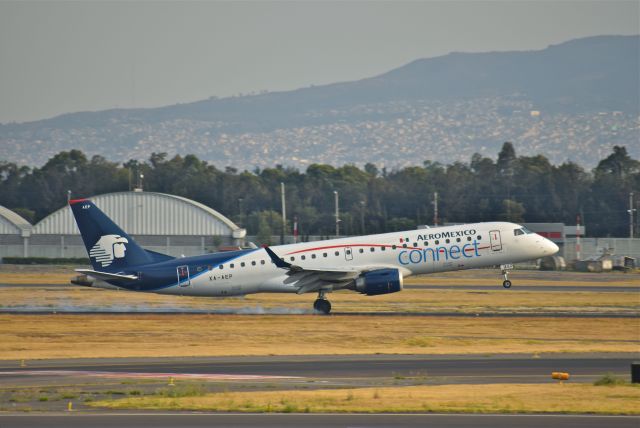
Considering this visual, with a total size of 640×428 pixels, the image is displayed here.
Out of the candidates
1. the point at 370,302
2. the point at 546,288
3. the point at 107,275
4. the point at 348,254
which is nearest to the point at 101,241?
the point at 107,275

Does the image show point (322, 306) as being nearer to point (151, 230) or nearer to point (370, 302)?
point (370, 302)

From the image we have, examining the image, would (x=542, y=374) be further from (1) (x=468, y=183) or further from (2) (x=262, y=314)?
(1) (x=468, y=183)

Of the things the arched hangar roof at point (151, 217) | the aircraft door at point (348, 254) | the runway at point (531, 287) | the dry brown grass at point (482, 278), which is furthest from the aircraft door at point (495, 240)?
the arched hangar roof at point (151, 217)

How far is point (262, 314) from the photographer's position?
5128cm

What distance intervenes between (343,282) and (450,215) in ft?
290

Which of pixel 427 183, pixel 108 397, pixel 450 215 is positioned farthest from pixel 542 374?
pixel 427 183

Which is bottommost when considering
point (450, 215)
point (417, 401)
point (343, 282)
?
point (417, 401)

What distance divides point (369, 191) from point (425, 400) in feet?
437

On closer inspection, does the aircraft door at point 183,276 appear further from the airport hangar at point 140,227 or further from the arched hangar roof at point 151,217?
the arched hangar roof at point 151,217

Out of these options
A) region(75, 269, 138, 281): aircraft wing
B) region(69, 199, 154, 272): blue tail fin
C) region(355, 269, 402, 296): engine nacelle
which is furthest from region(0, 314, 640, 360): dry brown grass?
region(69, 199, 154, 272): blue tail fin

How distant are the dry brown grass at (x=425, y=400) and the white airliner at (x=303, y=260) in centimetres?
2100

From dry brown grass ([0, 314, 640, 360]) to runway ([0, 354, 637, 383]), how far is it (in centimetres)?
207
